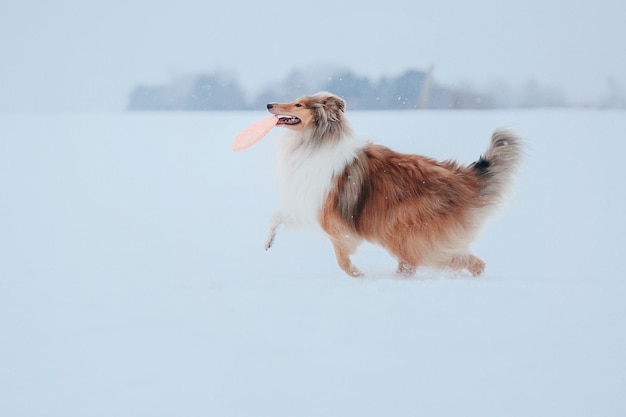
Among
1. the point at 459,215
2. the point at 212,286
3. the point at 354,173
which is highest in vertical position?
the point at 354,173

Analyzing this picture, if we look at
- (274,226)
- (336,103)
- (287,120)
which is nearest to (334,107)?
(336,103)

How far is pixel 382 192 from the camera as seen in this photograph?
3668 millimetres

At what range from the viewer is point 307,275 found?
3.88 metres

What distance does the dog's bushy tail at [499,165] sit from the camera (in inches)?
145

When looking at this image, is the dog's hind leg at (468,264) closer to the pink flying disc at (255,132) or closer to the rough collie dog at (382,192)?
the rough collie dog at (382,192)

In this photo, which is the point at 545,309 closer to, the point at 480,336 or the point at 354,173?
the point at 480,336

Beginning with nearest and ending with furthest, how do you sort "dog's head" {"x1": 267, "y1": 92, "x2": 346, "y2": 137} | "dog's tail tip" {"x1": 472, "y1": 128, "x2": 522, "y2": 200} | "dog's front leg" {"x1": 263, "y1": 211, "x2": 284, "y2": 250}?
"dog's head" {"x1": 267, "y1": 92, "x2": 346, "y2": 137}
"dog's tail tip" {"x1": 472, "y1": 128, "x2": 522, "y2": 200}
"dog's front leg" {"x1": 263, "y1": 211, "x2": 284, "y2": 250}

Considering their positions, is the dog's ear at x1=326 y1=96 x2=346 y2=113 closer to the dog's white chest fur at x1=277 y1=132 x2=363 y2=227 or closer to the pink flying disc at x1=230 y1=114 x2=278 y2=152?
the dog's white chest fur at x1=277 y1=132 x2=363 y2=227

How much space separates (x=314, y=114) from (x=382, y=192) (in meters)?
0.64

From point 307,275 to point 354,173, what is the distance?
0.75 metres

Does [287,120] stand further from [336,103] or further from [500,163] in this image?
[500,163]

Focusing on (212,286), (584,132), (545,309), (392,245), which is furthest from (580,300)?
(584,132)

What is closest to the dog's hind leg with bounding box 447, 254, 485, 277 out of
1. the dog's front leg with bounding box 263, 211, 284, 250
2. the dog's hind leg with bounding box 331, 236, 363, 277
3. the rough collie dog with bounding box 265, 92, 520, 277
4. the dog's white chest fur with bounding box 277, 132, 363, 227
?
the rough collie dog with bounding box 265, 92, 520, 277

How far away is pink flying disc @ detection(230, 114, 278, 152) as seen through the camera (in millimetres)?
3646
